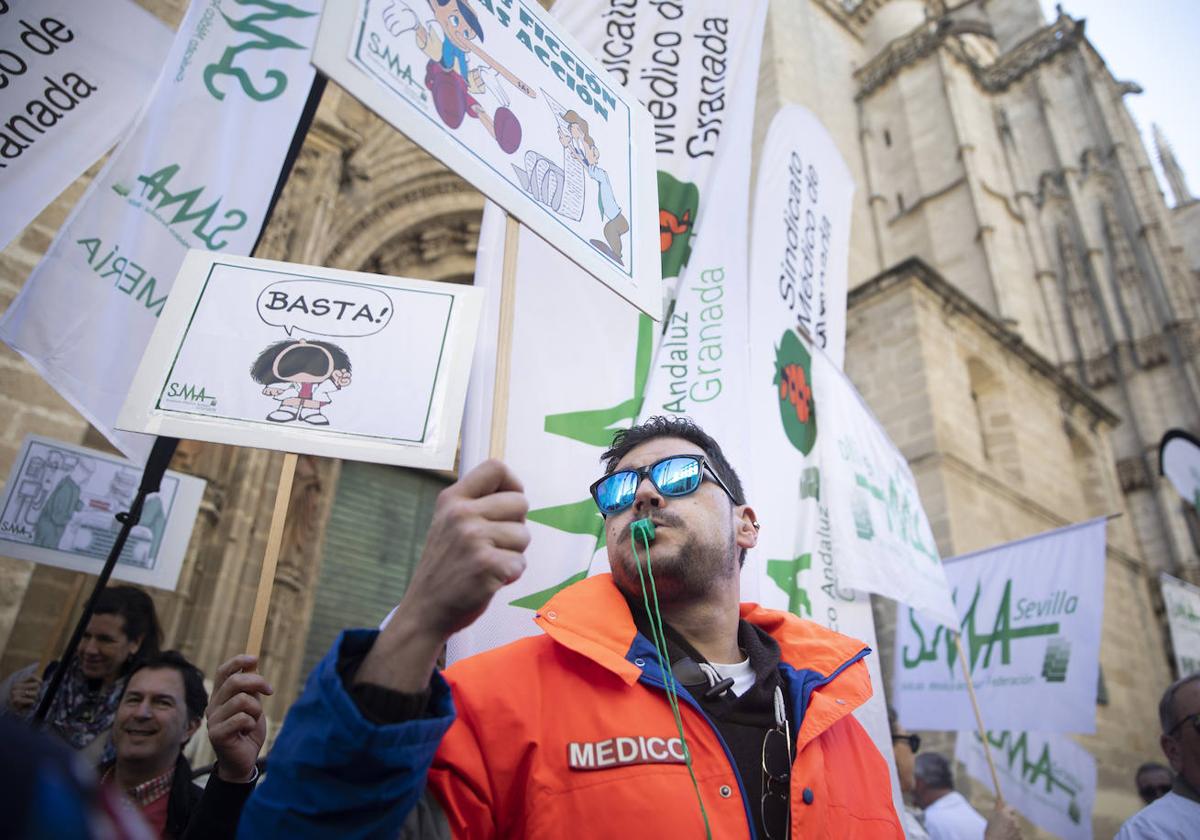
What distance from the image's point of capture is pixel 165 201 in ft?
8.92

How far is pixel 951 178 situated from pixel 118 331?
18.3 meters

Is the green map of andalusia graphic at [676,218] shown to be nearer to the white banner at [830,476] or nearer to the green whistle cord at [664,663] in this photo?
the white banner at [830,476]

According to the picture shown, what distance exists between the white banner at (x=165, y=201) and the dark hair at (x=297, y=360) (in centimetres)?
81

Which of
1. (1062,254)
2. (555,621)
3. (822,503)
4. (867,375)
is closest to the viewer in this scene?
(555,621)

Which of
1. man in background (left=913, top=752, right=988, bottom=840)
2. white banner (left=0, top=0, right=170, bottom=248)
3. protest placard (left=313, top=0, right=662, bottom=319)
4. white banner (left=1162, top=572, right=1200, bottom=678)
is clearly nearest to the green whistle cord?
protest placard (left=313, top=0, right=662, bottom=319)

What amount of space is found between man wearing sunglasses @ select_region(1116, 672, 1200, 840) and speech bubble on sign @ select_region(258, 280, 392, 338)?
9.03ft

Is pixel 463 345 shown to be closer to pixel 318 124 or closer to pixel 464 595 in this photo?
pixel 464 595

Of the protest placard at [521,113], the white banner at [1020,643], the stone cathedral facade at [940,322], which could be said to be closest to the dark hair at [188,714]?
the stone cathedral facade at [940,322]

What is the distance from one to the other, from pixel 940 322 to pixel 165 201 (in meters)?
9.20

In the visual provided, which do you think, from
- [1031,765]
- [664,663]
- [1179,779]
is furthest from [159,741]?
Answer: [1031,765]

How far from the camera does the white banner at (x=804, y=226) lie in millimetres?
3902

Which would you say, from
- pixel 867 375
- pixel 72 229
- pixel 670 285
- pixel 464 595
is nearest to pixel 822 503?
pixel 670 285

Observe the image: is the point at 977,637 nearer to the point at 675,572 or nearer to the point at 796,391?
the point at 796,391

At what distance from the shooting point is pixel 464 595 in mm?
993
